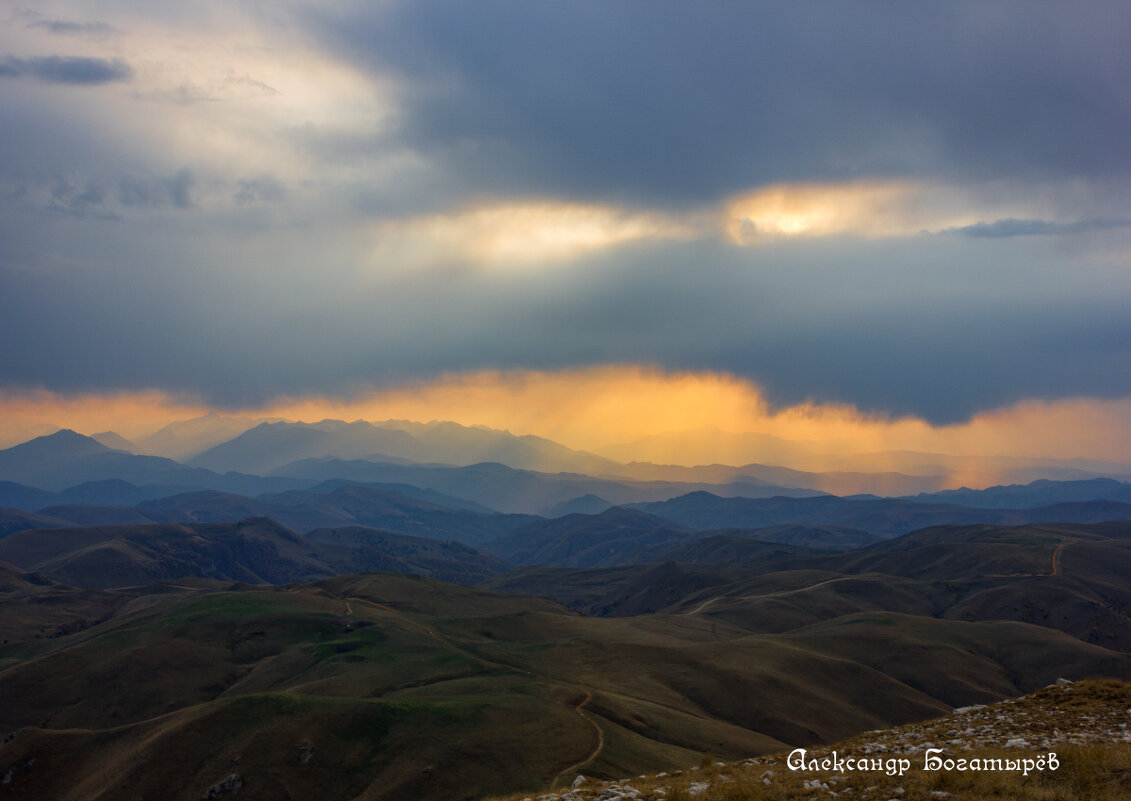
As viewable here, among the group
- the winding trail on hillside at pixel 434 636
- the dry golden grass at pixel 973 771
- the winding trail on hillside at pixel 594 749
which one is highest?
the dry golden grass at pixel 973 771

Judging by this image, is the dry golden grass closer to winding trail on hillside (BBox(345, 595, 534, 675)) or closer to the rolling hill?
the rolling hill

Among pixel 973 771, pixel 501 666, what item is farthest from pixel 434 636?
pixel 973 771

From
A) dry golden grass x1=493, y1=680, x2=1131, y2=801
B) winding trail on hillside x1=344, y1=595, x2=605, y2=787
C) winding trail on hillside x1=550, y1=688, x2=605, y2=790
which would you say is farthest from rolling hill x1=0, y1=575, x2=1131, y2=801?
dry golden grass x1=493, y1=680, x2=1131, y2=801

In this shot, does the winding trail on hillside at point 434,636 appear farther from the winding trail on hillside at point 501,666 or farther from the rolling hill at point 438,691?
the rolling hill at point 438,691

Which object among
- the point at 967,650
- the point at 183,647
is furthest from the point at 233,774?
the point at 967,650

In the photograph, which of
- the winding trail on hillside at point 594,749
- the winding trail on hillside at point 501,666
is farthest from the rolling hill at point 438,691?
the winding trail on hillside at point 501,666
